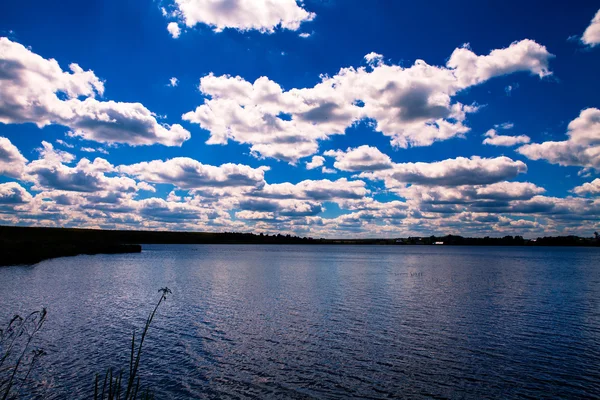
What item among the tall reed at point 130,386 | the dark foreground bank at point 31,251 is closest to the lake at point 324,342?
the tall reed at point 130,386

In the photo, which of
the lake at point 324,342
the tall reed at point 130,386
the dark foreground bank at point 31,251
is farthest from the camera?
the dark foreground bank at point 31,251

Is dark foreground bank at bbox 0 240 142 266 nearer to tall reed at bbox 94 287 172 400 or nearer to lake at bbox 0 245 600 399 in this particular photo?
lake at bbox 0 245 600 399

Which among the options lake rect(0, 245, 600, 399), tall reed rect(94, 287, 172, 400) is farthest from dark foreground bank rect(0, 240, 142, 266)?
tall reed rect(94, 287, 172, 400)

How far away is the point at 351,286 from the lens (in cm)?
5831

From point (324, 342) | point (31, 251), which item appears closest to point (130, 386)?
point (324, 342)

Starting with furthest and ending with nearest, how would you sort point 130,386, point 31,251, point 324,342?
point 31,251
point 324,342
point 130,386

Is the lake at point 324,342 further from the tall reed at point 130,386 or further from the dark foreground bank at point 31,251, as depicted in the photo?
the dark foreground bank at point 31,251

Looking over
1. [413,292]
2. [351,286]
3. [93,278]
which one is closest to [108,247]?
[93,278]

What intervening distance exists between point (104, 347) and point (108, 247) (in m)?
144

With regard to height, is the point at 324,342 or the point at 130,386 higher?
the point at 130,386

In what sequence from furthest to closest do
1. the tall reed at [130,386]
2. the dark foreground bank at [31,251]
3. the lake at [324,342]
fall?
the dark foreground bank at [31,251]
the lake at [324,342]
the tall reed at [130,386]

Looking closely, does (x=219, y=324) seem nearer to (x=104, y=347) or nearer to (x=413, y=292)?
(x=104, y=347)

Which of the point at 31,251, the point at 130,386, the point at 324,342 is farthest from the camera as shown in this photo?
the point at 31,251

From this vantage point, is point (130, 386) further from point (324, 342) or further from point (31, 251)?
point (31, 251)
